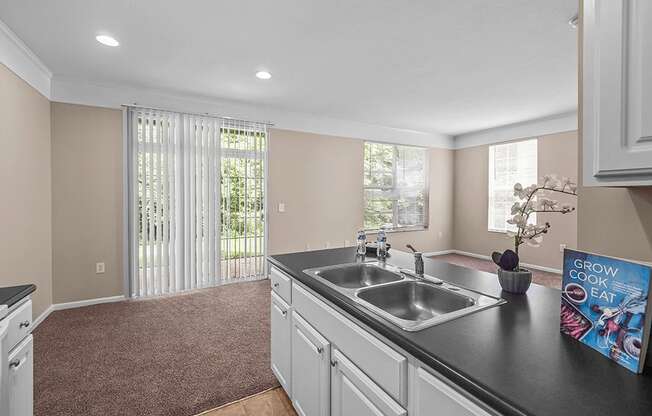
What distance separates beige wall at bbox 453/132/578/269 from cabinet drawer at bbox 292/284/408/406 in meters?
4.78

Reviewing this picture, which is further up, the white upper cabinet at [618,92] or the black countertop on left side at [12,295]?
the white upper cabinet at [618,92]

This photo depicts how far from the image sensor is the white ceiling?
2166 millimetres

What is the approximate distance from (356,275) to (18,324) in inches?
64.8

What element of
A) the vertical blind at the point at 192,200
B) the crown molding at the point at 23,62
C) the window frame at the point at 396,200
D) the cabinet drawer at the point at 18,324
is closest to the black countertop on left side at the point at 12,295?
the cabinet drawer at the point at 18,324

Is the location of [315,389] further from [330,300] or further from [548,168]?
[548,168]

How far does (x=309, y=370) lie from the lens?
149 centimetres

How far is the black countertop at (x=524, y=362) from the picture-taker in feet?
2.07

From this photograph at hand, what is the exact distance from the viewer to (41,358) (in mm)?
2385

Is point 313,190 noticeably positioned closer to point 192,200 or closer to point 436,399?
point 192,200

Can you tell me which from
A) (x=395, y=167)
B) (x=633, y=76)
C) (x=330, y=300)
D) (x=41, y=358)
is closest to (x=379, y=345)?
(x=330, y=300)

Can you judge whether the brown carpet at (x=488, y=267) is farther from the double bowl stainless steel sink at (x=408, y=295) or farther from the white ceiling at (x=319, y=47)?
the double bowl stainless steel sink at (x=408, y=295)

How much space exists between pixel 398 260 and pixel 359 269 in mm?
295

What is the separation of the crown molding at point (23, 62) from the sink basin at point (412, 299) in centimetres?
343

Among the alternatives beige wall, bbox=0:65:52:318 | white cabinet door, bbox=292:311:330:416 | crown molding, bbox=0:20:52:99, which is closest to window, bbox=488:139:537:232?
Answer: white cabinet door, bbox=292:311:330:416
